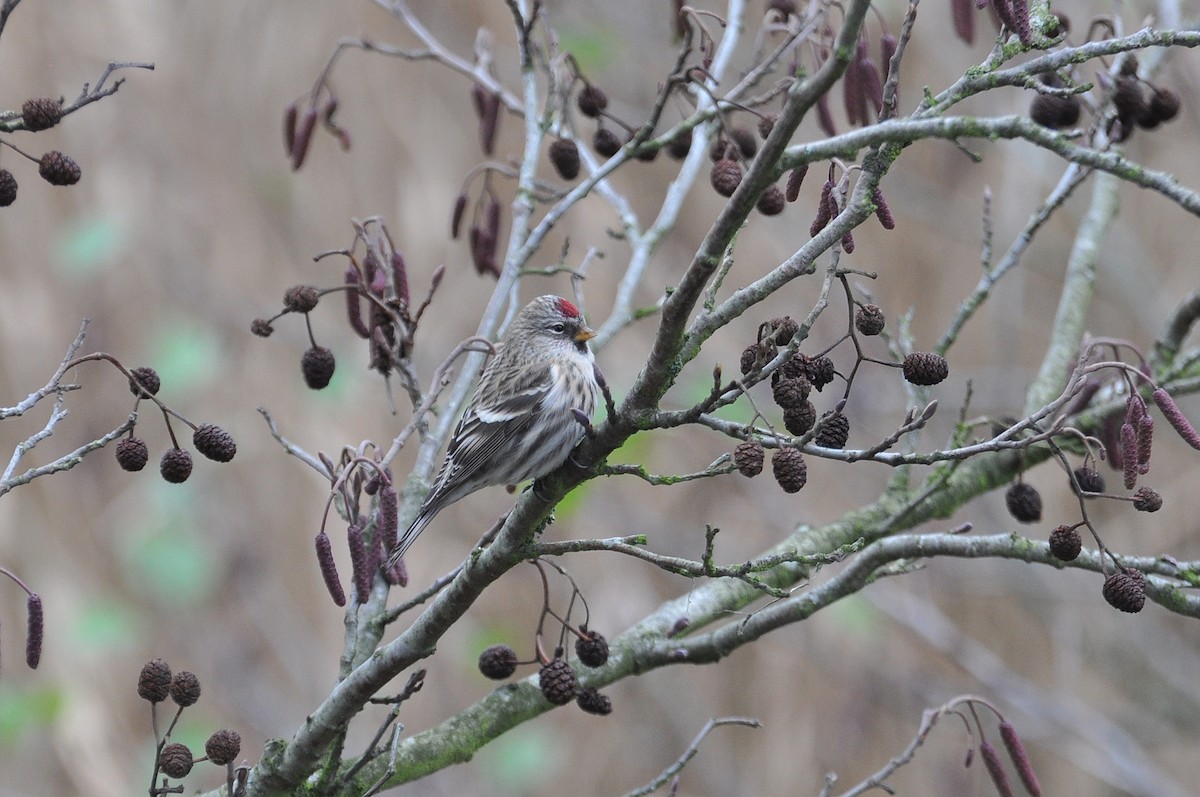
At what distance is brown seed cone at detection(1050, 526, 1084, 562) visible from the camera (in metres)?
2.00

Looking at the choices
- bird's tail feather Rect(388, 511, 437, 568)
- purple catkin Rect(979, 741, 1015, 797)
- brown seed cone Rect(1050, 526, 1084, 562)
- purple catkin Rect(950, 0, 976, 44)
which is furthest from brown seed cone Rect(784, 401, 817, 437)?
purple catkin Rect(950, 0, 976, 44)

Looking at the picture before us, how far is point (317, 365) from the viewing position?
251cm

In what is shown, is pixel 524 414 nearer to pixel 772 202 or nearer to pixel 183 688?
pixel 772 202

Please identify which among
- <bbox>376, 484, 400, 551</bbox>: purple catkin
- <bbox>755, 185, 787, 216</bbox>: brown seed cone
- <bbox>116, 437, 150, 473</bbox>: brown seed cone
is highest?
<bbox>755, 185, 787, 216</bbox>: brown seed cone

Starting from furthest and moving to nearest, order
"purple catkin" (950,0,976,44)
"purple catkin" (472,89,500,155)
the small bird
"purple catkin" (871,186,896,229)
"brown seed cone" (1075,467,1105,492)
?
the small bird → "purple catkin" (472,89,500,155) → "purple catkin" (950,0,976,44) → "brown seed cone" (1075,467,1105,492) → "purple catkin" (871,186,896,229)

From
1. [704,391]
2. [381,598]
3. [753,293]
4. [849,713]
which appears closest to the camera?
[753,293]

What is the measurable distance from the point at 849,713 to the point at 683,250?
7.77ft

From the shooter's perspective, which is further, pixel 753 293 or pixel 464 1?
pixel 464 1

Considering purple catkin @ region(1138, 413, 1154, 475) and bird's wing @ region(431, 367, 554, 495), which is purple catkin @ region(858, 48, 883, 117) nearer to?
purple catkin @ region(1138, 413, 1154, 475)

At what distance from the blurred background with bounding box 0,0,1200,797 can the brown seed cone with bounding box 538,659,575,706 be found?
3263 mm

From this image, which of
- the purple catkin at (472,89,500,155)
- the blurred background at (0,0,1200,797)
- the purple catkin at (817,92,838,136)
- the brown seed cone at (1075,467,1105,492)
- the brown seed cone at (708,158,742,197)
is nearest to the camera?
the brown seed cone at (1075,467,1105,492)

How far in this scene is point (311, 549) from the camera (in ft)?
19.8

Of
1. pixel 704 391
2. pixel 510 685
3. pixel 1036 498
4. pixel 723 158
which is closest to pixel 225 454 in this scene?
pixel 510 685

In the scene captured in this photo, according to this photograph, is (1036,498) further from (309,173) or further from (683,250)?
(309,173)
